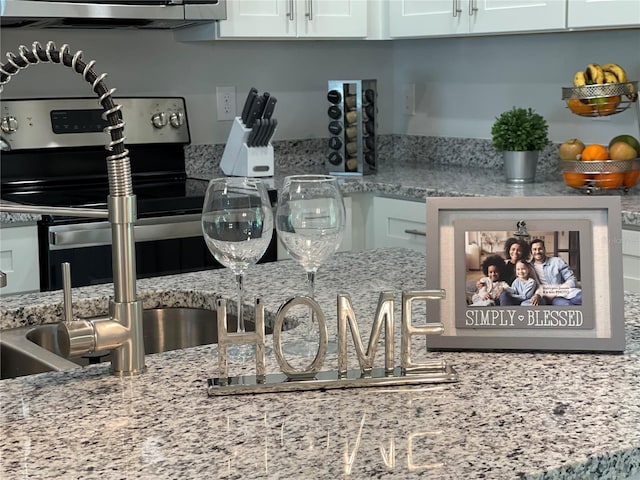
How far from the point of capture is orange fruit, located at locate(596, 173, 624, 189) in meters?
2.94

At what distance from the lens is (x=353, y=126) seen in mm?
3686

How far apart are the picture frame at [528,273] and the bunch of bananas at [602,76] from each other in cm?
182

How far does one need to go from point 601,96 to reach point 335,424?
218cm

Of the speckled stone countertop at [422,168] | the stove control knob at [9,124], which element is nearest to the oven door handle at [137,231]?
the speckled stone countertop at [422,168]

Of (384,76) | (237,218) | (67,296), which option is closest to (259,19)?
(384,76)

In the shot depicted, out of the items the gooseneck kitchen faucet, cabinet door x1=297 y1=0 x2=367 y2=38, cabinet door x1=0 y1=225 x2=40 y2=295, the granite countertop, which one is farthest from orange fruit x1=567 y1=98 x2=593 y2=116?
the gooseneck kitchen faucet

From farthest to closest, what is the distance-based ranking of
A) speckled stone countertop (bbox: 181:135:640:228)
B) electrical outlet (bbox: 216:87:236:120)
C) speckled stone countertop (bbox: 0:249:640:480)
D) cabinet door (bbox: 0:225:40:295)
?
1. electrical outlet (bbox: 216:87:236:120)
2. speckled stone countertop (bbox: 181:135:640:228)
3. cabinet door (bbox: 0:225:40:295)
4. speckled stone countertop (bbox: 0:249:640:480)

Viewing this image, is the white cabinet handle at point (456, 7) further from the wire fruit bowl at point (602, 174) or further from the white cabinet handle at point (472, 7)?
the wire fruit bowl at point (602, 174)

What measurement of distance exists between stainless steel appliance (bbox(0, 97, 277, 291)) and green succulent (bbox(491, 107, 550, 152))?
811mm

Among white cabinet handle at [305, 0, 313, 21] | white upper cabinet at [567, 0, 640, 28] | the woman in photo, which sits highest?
white cabinet handle at [305, 0, 313, 21]

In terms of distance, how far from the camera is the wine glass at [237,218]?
1281mm

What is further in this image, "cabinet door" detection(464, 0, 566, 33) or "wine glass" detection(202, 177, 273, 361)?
"cabinet door" detection(464, 0, 566, 33)

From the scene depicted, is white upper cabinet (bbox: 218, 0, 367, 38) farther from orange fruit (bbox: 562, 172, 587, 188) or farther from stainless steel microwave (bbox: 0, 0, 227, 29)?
orange fruit (bbox: 562, 172, 587, 188)

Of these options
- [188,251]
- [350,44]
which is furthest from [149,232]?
[350,44]
